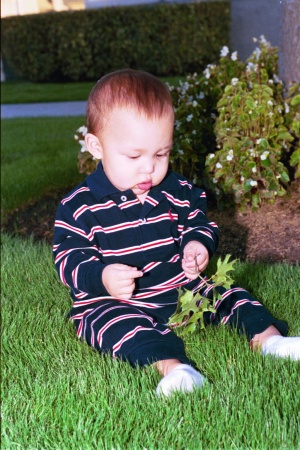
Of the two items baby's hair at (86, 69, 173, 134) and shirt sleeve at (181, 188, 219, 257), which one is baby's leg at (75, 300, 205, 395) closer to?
shirt sleeve at (181, 188, 219, 257)

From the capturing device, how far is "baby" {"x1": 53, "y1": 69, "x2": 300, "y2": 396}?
244cm

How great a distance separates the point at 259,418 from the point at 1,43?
15.0 metres

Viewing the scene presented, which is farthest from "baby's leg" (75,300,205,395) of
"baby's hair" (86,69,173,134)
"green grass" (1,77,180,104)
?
"green grass" (1,77,180,104)

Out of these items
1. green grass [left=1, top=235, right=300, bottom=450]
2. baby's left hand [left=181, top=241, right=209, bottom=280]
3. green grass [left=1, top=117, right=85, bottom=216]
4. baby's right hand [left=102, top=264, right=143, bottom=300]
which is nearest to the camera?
green grass [left=1, top=235, right=300, bottom=450]

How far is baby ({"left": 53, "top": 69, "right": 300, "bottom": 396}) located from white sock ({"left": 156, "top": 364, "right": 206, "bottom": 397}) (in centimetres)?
7

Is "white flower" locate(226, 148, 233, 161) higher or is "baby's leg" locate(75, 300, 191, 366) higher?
"white flower" locate(226, 148, 233, 161)

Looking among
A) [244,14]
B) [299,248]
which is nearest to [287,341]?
[299,248]

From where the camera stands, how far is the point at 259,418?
2.00 m

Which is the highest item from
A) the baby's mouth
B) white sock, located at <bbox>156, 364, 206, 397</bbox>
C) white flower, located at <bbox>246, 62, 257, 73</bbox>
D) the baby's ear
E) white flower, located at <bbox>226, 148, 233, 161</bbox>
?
the baby's ear

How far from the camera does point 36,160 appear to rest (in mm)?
6000

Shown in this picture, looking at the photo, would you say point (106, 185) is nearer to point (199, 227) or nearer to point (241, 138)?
point (199, 227)

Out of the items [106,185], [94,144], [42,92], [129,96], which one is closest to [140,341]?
[106,185]

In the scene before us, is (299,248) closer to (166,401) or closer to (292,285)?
(292,285)

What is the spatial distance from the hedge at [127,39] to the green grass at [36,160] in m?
5.70
